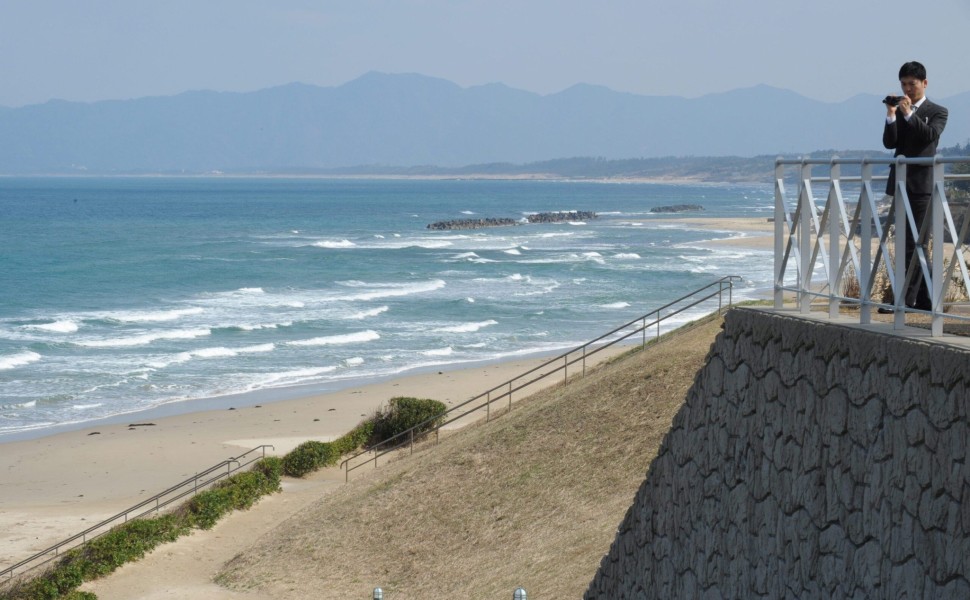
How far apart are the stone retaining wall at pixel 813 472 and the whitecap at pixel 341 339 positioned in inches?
1420

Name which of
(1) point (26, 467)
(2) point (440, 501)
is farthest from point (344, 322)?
(2) point (440, 501)

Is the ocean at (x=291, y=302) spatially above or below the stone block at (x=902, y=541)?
below

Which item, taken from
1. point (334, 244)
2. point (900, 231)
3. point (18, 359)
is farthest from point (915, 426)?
point (334, 244)

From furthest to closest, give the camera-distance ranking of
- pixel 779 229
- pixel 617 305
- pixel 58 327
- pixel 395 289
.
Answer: pixel 395 289 → pixel 617 305 → pixel 58 327 → pixel 779 229

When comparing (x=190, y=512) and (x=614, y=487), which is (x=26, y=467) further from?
(x=614, y=487)

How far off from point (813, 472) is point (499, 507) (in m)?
10.7

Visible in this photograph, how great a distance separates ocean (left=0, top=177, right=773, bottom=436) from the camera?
37.2 meters

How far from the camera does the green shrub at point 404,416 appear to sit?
80.1 feet

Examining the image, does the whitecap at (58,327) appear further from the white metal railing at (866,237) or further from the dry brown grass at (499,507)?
the white metal railing at (866,237)

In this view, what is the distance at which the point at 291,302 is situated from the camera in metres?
56.7

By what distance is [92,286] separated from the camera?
214ft

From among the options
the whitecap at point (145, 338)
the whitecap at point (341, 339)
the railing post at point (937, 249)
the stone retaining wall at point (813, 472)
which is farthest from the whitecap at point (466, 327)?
the railing post at point (937, 249)

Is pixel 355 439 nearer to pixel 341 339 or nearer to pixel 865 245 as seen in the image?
pixel 341 339

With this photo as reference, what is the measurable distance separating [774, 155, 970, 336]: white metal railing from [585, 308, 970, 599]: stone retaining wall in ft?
0.95
